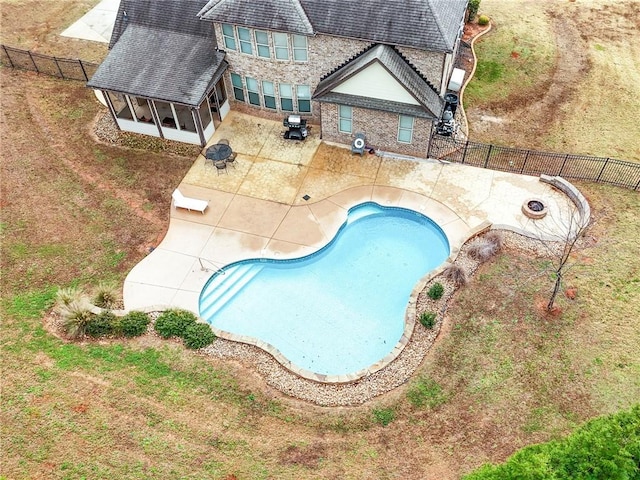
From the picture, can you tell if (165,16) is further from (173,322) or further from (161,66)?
(173,322)

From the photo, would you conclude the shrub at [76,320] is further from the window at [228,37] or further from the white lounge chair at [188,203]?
the window at [228,37]

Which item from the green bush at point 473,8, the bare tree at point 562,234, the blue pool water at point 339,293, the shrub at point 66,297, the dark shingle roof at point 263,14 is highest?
the dark shingle roof at point 263,14

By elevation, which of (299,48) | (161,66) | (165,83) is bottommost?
(165,83)

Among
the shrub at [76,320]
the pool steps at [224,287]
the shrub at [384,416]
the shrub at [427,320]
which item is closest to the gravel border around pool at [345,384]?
the shrub at [427,320]

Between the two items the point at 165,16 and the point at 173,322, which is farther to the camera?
the point at 165,16

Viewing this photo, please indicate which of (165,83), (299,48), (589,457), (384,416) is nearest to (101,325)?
(384,416)
